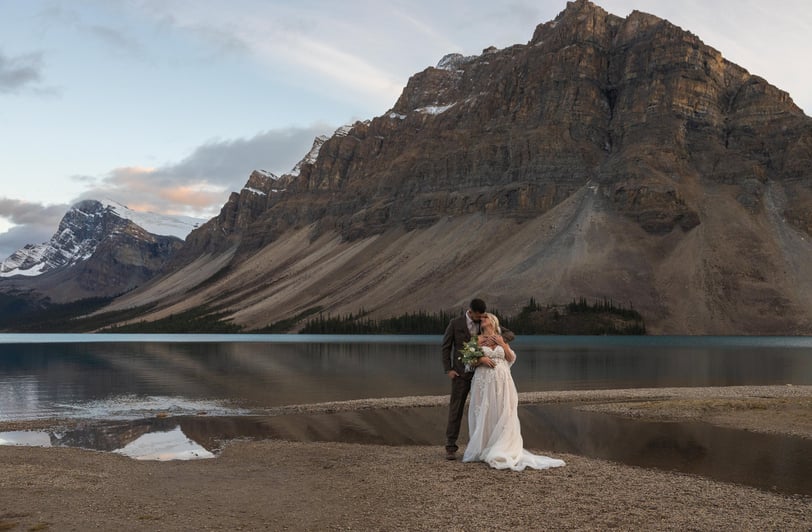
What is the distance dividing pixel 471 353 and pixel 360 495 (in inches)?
212

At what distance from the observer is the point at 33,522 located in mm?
13453

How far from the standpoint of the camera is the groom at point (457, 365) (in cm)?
1992

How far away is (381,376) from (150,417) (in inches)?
1081

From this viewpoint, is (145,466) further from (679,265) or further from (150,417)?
(679,265)

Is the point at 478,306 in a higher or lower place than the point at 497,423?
higher

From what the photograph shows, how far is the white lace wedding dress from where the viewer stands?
60.0 ft

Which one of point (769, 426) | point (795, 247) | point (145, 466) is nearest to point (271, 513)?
point (145, 466)

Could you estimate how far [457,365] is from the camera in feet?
66.7

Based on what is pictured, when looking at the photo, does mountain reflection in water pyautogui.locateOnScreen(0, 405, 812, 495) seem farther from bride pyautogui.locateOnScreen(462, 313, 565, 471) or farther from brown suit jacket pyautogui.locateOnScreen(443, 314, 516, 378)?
brown suit jacket pyautogui.locateOnScreen(443, 314, 516, 378)

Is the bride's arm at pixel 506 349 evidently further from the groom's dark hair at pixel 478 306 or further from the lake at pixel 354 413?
the lake at pixel 354 413

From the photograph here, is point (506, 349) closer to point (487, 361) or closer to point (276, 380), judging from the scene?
point (487, 361)

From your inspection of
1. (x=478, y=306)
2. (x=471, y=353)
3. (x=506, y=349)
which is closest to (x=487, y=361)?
(x=471, y=353)

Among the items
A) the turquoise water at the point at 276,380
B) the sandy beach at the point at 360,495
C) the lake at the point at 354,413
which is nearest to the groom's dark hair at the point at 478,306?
the sandy beach at the point at 360,495

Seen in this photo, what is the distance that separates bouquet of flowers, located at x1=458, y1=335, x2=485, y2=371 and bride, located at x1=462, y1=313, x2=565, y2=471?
0.40ft
